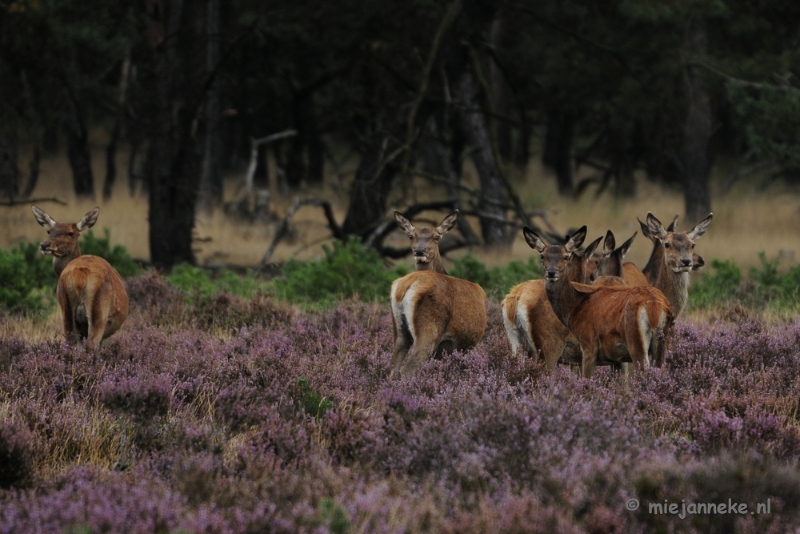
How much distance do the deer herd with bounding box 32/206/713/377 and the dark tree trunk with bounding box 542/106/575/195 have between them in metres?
26.7

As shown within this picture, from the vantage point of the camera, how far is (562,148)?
121ft

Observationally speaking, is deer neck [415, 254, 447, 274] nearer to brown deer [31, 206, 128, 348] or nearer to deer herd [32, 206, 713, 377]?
deer herd [32, 206, 713, 377]

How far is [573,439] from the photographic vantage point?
6.04 metres

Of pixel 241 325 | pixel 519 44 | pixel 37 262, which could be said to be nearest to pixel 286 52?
pixel 519 44

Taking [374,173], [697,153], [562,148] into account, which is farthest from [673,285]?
[562,148]

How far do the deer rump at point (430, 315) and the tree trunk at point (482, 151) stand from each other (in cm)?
975

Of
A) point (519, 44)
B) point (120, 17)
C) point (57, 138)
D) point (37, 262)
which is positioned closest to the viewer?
point (37, 262)

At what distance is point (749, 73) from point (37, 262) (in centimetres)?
1331

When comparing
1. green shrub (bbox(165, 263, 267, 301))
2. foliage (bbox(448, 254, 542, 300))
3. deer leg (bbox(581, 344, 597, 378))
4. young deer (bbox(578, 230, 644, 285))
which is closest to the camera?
deer leg (bbox(581, 344, 597, 378))

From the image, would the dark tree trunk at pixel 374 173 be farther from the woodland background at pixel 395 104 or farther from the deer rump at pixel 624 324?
the deer rump at pixel 624 324

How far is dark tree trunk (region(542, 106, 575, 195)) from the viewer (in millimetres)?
36531

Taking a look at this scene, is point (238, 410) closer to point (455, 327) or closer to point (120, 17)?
point (455, 327)

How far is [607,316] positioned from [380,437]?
76.9 inches

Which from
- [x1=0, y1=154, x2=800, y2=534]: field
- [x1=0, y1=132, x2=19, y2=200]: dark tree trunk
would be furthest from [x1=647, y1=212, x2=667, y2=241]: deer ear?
[x1=0, y1=132, x2=19, y2=200]: dark tree trunk
